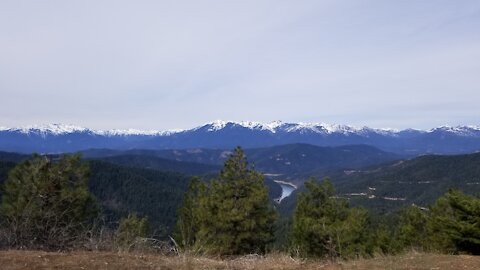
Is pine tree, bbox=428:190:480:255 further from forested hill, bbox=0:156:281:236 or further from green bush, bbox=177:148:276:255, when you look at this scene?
forested hill, bbox=0:156:281:236

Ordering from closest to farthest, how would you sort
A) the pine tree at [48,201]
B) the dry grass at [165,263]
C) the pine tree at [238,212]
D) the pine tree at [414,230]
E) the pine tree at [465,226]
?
the dry grass at [165,263] → the pine tree at [48,201] → the pine tree at [465,226] → the pine tree at [238,212] → the pine tree at [414,230]

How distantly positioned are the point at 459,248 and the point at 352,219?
36.5ft

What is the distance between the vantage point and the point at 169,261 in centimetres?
675

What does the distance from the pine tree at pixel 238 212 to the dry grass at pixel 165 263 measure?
53.8 ft

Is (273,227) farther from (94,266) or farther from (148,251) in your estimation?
(94,266)

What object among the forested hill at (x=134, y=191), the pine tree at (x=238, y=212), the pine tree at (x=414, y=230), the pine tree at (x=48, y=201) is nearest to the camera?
the pine tree at (x=48, y=201)

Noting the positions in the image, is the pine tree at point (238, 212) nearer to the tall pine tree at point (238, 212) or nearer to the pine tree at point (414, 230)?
the tall pine tree at point (238, 212)

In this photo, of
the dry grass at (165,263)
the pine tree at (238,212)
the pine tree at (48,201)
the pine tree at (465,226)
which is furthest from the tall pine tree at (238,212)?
the dry grass at (165,263)

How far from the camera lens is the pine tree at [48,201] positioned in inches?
320

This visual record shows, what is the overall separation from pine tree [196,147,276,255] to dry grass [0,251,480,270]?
53.8ft

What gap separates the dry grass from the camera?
632cm

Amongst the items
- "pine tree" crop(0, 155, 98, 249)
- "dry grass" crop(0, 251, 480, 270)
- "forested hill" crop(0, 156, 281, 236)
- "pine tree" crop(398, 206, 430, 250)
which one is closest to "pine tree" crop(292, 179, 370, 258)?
"pine tree" crop(398, 206, 430, 250)

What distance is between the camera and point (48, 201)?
1848 cm

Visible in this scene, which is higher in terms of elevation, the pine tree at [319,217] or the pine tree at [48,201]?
the pine tree at [48,201]
